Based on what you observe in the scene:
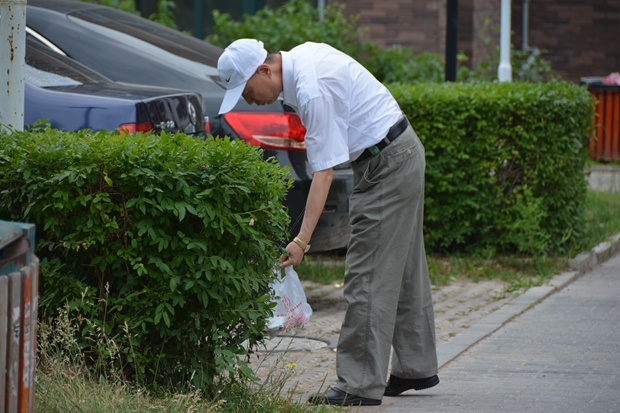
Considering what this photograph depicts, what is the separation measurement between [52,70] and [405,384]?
112 inches

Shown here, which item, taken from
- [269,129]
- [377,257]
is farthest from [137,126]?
[377,257]

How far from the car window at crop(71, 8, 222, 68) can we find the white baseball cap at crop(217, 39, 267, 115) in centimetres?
266

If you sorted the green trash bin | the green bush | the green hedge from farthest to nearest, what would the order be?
the green hedge → the green bush → the green trash bin

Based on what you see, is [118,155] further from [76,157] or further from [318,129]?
[318,129]

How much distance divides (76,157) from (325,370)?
1.92 metres

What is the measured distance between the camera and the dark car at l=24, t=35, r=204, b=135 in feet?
15.1

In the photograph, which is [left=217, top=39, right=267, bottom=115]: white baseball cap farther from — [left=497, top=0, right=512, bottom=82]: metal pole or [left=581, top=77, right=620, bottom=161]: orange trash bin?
[left=581, top=77, right=620, bottom=161]: orange trash bin

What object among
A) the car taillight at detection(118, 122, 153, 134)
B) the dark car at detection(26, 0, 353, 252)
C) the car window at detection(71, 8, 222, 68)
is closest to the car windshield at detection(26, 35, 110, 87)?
the dark car at detection(26, 0, 353, 252)

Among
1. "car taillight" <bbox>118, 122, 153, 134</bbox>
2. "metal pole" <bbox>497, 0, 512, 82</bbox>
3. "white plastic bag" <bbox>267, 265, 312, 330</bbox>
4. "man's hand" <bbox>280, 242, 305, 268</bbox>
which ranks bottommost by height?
"white plastic bag" <bbox>267, 265, 312, 330</bbox>

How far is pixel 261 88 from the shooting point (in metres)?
3.83

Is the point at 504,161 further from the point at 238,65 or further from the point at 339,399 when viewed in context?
the point at 238,65

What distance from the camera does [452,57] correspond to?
9.17 meters

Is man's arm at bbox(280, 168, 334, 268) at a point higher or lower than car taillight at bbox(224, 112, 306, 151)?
lower

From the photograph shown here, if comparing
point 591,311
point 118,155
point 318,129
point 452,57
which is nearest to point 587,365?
point 591,311
